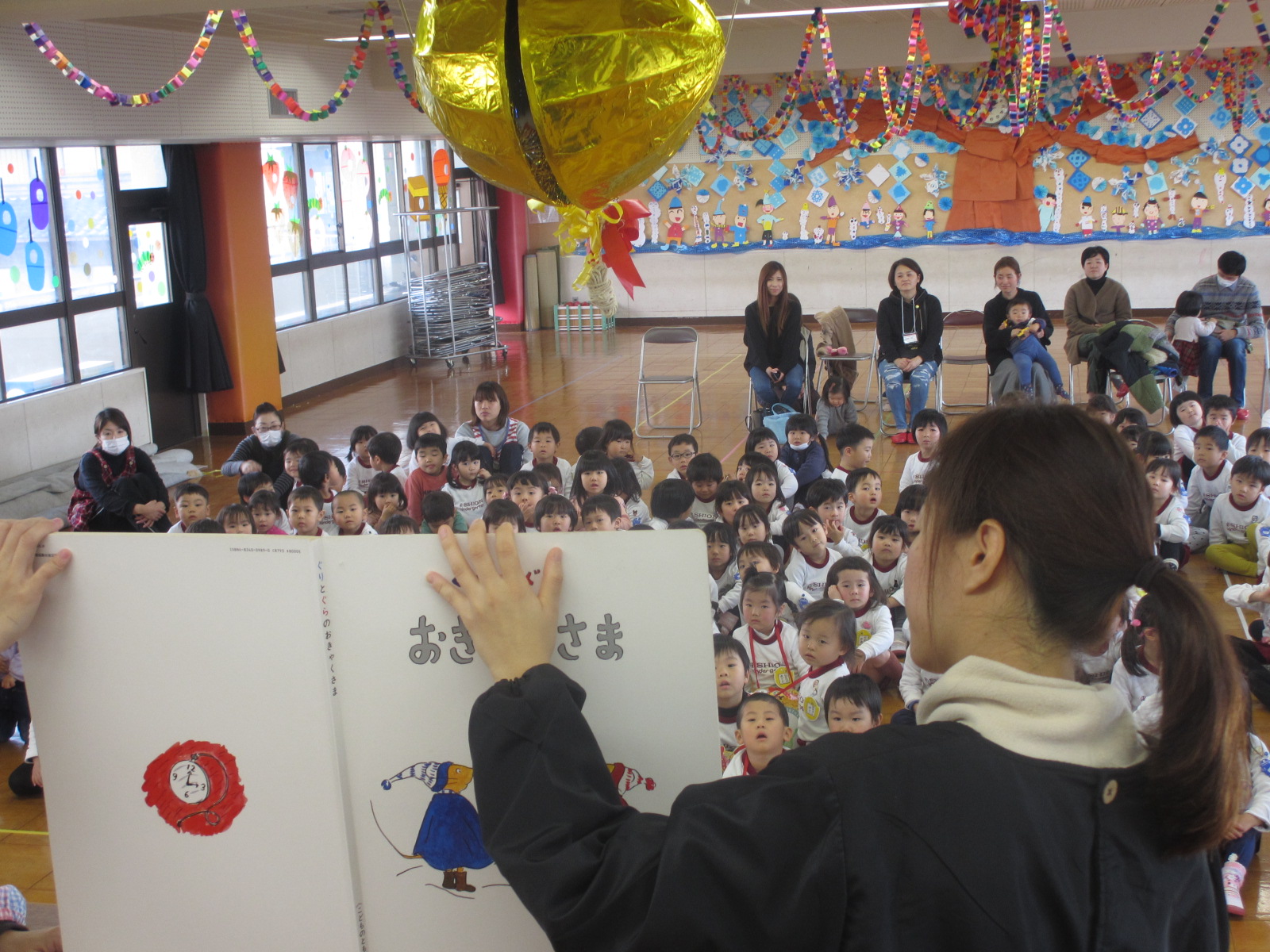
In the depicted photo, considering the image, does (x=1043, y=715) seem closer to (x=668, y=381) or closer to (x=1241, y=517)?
(x=1241, y=517)

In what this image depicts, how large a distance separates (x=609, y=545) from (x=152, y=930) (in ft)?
1.99

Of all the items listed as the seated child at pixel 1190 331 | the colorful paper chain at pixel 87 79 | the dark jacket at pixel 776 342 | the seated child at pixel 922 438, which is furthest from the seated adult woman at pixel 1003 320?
the colorful paper chain at pixel 87 79

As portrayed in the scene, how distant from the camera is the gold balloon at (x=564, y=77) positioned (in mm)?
1544

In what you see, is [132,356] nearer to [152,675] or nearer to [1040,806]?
[152,675]

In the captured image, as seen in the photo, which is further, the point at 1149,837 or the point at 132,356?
the point at 132,356

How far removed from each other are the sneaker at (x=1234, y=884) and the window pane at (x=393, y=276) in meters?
10.5

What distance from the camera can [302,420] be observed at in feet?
31.2

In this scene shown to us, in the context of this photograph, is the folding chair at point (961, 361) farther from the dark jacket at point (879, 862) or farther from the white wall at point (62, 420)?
the dark jacket at point (879, 862)

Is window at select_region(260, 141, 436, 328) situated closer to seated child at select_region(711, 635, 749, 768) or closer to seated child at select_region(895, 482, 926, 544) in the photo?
seated child at select_region(895, 482, 926, 544)

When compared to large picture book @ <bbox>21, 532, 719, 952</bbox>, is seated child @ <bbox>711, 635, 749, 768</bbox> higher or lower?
lower

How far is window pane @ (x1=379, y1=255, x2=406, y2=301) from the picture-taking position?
12250 mm

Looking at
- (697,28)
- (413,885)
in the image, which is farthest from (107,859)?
(697,28)

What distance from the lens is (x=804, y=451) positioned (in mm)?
6332

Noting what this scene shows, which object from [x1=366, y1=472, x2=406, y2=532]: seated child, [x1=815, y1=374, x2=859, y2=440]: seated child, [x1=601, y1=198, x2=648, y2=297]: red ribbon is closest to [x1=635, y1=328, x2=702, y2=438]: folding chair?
[x1=815, y1=374, x2=859, y2=440]: seated child
